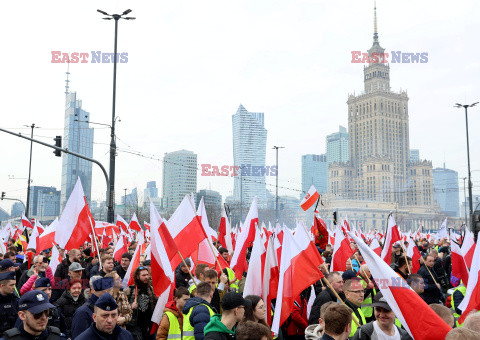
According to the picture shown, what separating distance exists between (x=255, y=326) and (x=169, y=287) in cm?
281

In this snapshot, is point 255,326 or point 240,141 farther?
point 240,141

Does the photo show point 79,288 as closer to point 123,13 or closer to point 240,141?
point 123,13

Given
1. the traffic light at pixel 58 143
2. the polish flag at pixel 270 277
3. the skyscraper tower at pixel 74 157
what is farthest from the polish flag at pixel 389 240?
the skyscraper tower at pixel 74 157

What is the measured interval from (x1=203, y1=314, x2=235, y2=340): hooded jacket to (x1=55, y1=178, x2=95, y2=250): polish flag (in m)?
5.56

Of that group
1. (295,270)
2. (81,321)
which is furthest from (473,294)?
(81,321)

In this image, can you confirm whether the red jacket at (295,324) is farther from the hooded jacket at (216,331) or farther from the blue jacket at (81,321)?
the blue jacket at (81,321)

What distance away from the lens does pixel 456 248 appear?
396 inches

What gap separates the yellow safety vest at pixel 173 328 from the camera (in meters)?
5.88

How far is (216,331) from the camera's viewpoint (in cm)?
474

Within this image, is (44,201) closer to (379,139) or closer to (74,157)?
(74,157)

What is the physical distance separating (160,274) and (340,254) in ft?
14.3

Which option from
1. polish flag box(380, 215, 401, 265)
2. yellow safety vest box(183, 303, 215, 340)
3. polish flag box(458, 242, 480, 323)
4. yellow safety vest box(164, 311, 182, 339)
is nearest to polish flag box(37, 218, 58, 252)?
yellow safety vest box(164, 311, 182, 339)

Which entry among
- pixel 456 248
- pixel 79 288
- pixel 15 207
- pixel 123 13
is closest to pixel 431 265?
pixel 456 248

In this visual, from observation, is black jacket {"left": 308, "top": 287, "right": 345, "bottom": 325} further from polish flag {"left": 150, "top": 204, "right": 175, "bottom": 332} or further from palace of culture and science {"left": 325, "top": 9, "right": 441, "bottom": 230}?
palace of culture and science {"left": 325, "top": 9, "right": 441, "bottom": 230}
